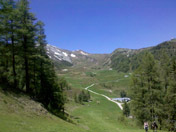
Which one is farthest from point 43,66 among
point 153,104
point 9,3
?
point 153,104

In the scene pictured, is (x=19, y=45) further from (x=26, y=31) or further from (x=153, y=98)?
(x=153, y=98)

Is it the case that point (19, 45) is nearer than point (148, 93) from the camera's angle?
Yes

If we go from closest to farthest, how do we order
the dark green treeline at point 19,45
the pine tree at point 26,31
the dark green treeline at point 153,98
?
the dark green treeline at point 19,45, the pine tree at point 26,31, the dark green treeline at point 153,98

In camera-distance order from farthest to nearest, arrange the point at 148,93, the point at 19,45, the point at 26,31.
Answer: the point at 148,93 < the point at 19,45 < the point at 26,31

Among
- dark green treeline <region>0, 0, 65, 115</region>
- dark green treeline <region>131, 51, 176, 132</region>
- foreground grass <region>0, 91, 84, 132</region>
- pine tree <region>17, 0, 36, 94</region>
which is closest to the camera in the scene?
foreground grass <region>0, 91, 84, 132</region>

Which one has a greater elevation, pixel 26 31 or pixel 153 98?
pixel 26 31

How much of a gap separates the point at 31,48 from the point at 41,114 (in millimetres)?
10715

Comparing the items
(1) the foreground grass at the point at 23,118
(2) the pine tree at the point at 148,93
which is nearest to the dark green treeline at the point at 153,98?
(2) the pine tree at the point at 148,93

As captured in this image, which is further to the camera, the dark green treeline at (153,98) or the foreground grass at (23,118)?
the dark green treeline at (153,98)

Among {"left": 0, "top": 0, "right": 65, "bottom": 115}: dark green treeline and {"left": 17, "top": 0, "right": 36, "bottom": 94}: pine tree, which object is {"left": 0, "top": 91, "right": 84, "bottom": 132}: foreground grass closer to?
{"left": 0, "top": 0, "right": 65, "bottom": 115}: dark green treeline

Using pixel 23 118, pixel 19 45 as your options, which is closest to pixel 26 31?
pixel 19 45

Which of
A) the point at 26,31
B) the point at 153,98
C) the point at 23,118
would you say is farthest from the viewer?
the point at 153,98

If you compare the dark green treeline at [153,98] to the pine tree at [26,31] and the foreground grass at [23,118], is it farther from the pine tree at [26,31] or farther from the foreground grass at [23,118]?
the pine tree at [26,31]


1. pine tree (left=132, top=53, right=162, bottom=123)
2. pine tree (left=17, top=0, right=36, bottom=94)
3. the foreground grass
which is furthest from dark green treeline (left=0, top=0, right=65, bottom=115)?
pine tree (left=132, top=53, right=162, bottom=123)
